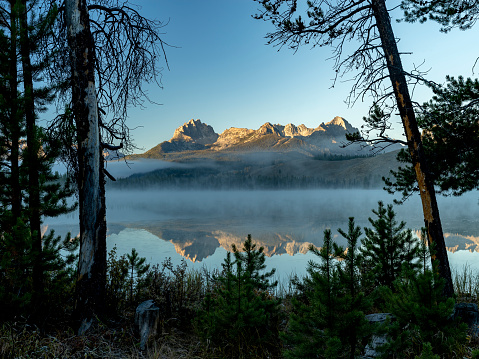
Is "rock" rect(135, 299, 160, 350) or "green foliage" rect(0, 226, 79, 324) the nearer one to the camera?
"green foliage" rect(0, 226, 79, 324)

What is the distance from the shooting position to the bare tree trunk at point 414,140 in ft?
24.1

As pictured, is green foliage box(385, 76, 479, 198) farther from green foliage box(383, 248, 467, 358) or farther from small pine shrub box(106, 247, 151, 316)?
small pine shrub box(106, 247, 151, 316)

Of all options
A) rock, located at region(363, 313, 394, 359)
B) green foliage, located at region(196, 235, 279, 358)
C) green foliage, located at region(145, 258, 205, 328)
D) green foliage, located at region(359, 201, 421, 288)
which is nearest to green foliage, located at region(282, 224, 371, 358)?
rock, located at region(363, 313, 394, 359)

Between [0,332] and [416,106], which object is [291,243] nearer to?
[416,106]

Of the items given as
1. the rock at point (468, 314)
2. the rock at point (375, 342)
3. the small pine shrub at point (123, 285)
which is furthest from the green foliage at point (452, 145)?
the small pine shrub at point (123, 285)

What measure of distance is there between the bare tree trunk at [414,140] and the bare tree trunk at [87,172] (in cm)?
706

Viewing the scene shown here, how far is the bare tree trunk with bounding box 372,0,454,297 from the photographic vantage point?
7340mm

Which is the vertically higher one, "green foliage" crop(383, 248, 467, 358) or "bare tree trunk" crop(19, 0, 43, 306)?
"bare tree trunk" crop(19, 0, 43, 306)

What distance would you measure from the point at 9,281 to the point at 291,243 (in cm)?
3280

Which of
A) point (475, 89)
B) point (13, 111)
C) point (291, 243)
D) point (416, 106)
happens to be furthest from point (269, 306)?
point (291, 243)

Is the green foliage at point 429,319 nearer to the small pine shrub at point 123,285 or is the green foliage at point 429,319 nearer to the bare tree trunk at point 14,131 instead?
the small pine shrub at point 123,285

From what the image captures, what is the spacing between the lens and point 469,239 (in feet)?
102

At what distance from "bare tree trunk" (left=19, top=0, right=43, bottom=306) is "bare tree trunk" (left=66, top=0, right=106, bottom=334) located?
102cm

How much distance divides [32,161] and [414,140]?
8.91m
